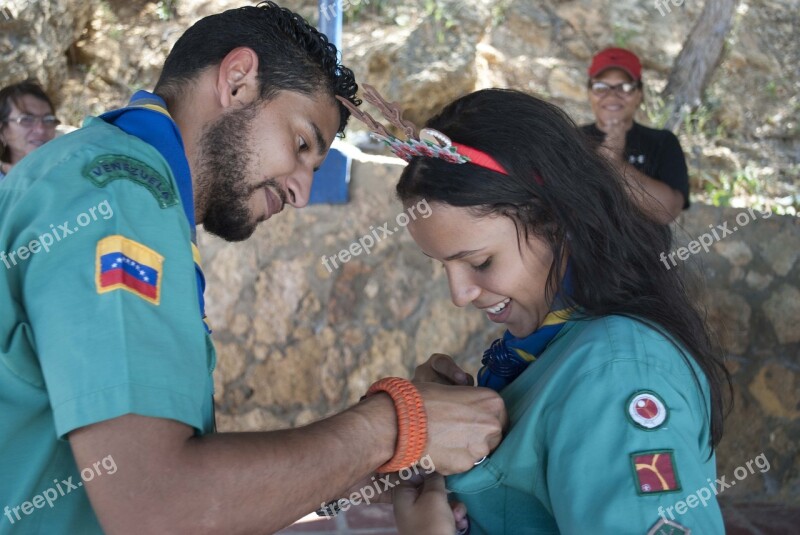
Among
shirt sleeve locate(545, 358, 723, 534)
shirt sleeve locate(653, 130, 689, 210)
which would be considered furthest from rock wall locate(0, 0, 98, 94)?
shirt sleeve locate(545, 358, 723, 534)

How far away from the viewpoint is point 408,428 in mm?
1705

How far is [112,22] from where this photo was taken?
7836mm

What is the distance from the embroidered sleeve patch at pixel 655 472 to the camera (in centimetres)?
142

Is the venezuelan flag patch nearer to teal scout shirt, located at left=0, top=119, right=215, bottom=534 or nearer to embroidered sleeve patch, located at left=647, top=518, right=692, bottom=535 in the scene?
teal scout shirt, located at left=0, top=119, right=215, bottom=534

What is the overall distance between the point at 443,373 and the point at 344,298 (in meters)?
2.48

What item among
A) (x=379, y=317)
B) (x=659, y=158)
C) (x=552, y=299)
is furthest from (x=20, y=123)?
(x=552, y=299)

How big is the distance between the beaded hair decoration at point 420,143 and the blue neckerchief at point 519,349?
1.01 ft

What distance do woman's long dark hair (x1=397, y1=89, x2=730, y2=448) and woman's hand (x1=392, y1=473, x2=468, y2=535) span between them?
47cm

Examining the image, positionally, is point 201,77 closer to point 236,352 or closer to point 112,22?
point 236,352

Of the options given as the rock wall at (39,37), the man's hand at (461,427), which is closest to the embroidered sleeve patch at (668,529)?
the man's hand at (461,427)

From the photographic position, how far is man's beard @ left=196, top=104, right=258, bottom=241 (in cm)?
201

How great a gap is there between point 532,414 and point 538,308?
1.20ft

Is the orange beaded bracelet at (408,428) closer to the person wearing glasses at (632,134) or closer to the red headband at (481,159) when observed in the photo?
the red headband at (481,159)

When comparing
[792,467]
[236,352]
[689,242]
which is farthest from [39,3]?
[792,467]
